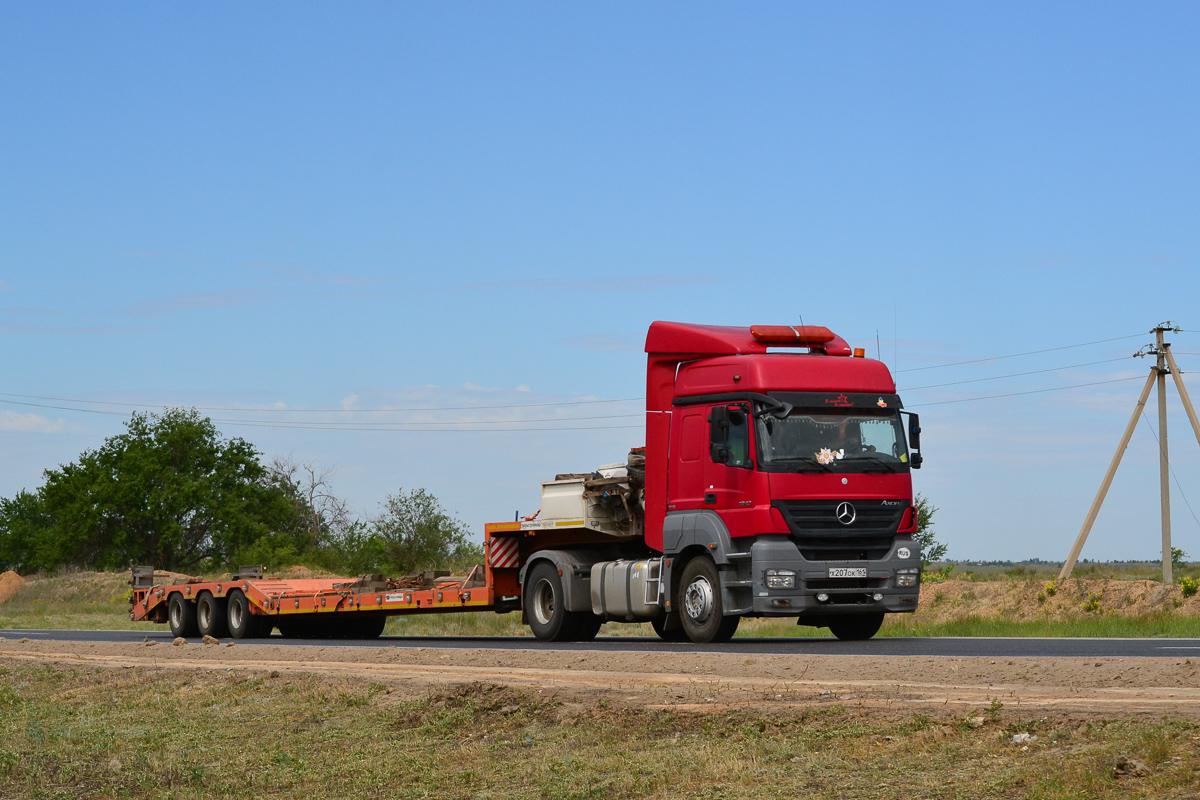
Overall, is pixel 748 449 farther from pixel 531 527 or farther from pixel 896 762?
pixel 896 762

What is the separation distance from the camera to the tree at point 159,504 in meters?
75.7

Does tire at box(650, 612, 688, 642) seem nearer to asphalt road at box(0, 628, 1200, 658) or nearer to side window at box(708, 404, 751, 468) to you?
asphalt road at box(0, 628, 1200, 658)

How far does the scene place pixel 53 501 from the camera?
7762cm

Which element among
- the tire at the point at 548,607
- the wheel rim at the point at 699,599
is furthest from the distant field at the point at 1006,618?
the wheel rim at the point at 699,599

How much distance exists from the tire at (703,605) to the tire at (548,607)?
251cm

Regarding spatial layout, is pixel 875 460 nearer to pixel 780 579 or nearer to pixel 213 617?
pixel 780 579

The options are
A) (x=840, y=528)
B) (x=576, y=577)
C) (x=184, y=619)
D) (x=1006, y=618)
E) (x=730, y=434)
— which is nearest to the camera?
(x=840, y=528)

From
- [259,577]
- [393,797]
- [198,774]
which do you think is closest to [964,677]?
[393,797]

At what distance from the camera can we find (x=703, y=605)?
18.5 metres

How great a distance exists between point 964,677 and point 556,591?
9.55m

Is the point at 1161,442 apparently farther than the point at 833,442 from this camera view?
Yes

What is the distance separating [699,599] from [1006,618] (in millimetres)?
15360

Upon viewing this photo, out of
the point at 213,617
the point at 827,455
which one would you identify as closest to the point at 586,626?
the point at 827,455

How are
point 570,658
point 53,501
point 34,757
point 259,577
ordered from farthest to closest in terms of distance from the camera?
point 53,501 < point 259,577 < point 570,658 < point 34,757
